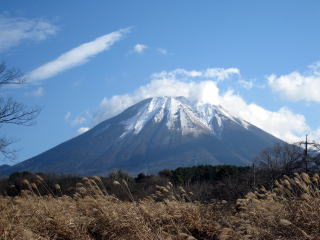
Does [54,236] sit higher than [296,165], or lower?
lower

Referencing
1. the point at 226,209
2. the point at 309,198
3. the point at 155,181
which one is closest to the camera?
the point at 309,198

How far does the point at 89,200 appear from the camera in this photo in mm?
9500

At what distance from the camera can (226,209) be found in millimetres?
9203

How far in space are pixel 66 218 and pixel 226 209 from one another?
2.97 meters

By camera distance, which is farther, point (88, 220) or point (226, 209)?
point (226, 209)

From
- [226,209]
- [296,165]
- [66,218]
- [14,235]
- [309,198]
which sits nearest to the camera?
[14,235]

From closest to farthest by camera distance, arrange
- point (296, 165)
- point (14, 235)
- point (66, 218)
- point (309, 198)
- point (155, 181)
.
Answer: point (14, 235) < point (309, 198) < point (66, 218) < point (296, 165) < point (155, 181)

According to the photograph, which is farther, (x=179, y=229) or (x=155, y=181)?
(x=155, y=181)

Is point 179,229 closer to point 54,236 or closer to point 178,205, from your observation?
point 178,205

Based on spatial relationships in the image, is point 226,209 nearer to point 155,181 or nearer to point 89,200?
point 89,200

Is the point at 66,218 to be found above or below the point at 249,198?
below

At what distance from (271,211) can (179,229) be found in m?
1.51

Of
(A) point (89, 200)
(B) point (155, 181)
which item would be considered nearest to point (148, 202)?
(A) point (89, 200)

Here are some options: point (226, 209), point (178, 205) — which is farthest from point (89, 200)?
point (226, 209)
